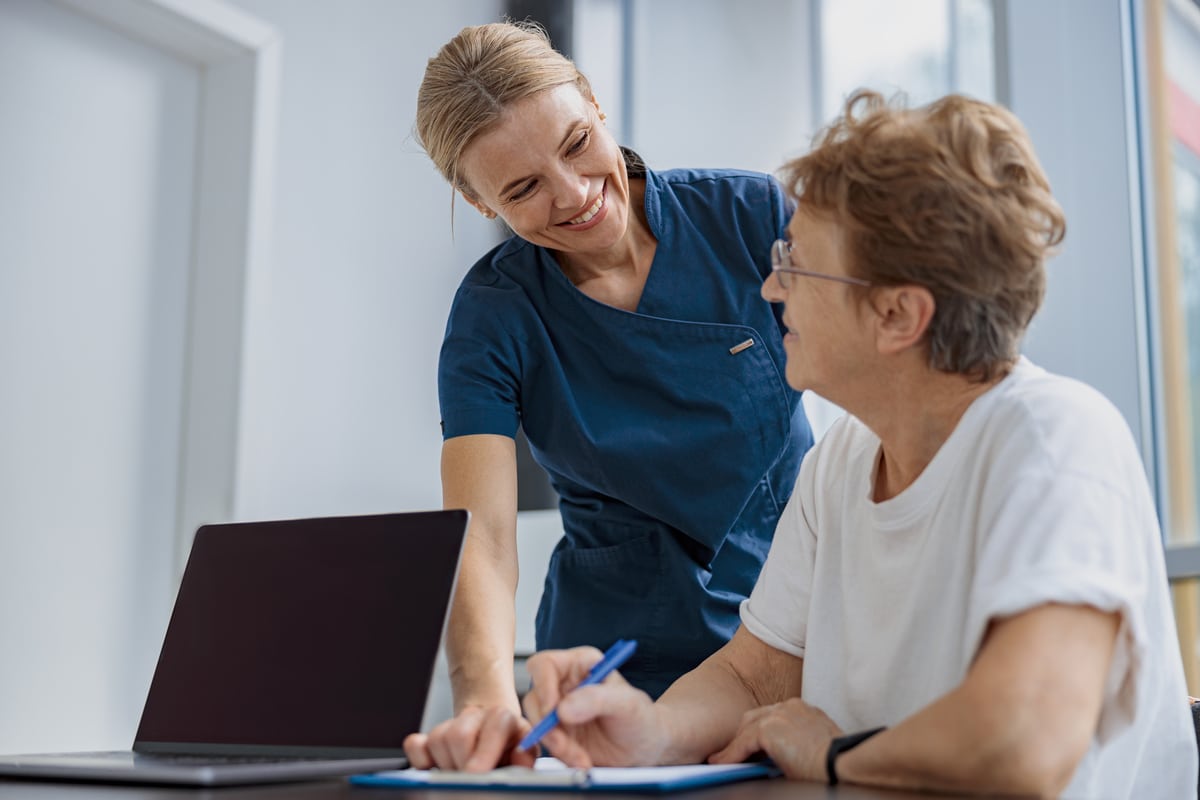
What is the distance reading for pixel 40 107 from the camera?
240cm

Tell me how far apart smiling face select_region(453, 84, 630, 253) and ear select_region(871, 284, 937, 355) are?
0.50 m

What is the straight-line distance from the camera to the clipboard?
76 centimetres

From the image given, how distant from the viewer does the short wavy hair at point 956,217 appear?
95 cm

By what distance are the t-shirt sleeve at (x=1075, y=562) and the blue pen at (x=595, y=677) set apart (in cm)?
25

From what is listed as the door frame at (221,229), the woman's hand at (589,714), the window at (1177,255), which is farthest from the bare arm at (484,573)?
the window at (1177,255)

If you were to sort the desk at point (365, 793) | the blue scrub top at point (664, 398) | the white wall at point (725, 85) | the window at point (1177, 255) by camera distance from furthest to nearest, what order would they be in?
the white wall at point (725, 85) < the window at point (1177, 255) < the blue scrub top at point (664, 398) < the desk at point (365, 793)

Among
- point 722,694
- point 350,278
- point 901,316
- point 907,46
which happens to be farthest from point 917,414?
point 907,46

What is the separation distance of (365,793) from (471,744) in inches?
6.2

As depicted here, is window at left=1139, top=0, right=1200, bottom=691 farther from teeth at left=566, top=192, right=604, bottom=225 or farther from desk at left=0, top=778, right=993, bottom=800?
desk at left=0, top=778, right=993, bottom=800

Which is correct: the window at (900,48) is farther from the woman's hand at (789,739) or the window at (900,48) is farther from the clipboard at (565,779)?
the clipboard at (565,779)

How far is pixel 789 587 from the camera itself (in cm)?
115

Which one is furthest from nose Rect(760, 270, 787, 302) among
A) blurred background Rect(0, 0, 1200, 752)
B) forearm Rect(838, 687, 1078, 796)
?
blurred background Rect(0, 0, 1200, 752)

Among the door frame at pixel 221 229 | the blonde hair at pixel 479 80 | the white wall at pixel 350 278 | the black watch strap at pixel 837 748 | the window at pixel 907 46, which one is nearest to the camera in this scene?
the black watch strap at pixel 837 748

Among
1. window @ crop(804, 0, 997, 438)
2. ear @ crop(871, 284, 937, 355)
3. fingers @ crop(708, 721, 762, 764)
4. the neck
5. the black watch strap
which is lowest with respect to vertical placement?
fingers @ crop(708, 721, 762, 764)
